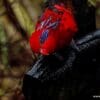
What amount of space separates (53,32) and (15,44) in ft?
1.29

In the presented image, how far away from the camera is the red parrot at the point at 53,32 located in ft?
3.72

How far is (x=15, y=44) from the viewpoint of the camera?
1.50 meters

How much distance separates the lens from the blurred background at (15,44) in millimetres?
1479

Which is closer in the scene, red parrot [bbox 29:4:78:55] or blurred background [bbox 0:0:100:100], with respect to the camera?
red parrot [bbox 29:4:78:55]

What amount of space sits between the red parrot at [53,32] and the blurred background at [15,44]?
0.30 metres

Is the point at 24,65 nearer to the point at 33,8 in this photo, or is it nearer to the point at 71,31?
the point at 33,8

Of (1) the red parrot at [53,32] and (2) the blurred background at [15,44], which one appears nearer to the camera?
(1) the red parrot at [53,32]

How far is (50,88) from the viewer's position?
1.26 m

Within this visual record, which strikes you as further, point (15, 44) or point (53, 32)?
point (15, 44)

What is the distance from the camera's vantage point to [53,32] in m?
1.15

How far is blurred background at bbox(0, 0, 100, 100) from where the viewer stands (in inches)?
58.2

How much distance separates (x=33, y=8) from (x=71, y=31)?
0.38 meters

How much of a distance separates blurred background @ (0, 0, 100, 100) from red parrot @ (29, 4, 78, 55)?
0.30m

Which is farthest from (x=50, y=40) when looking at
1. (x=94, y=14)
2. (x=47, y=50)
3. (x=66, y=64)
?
(x=94, y=14)
